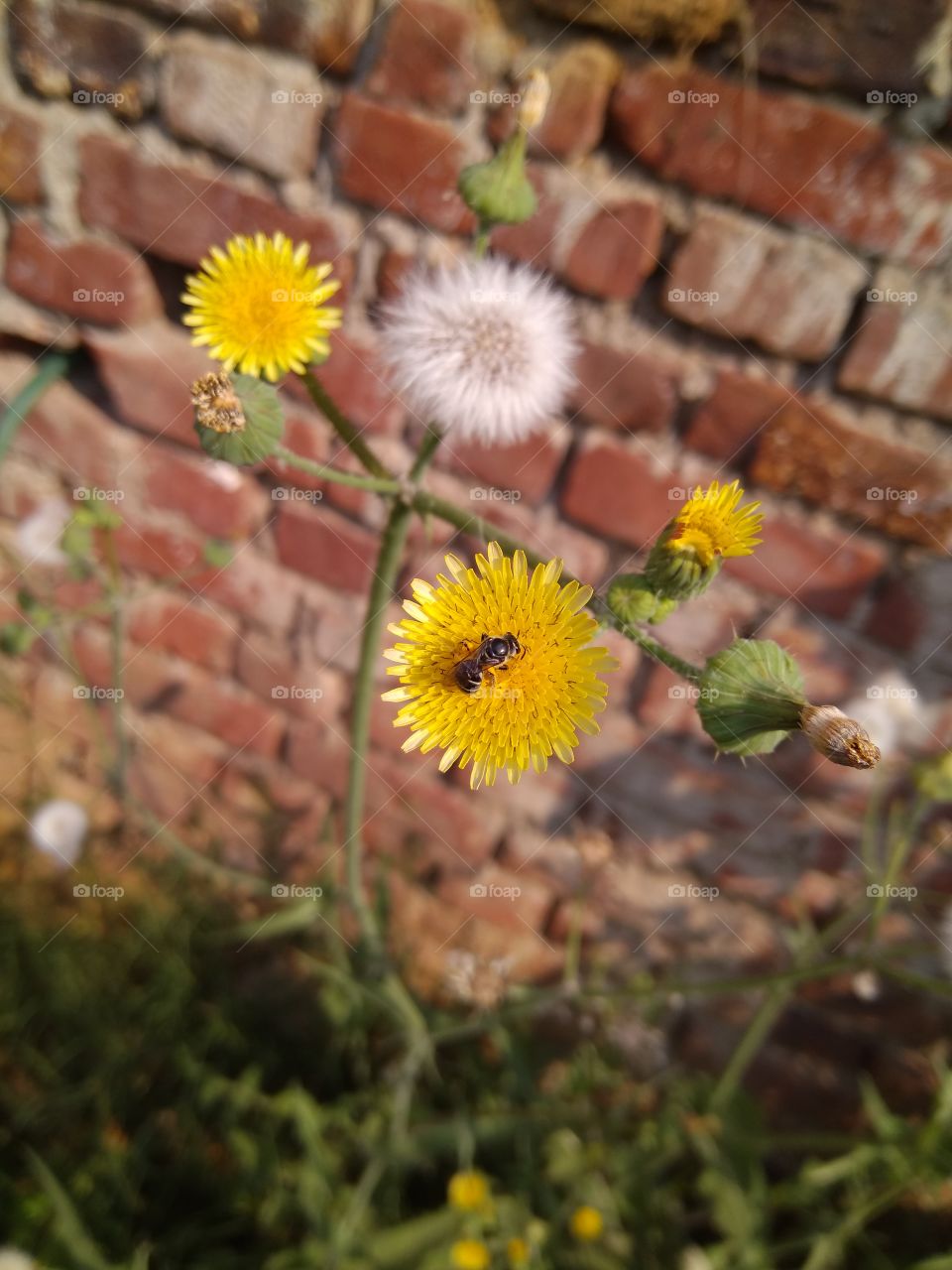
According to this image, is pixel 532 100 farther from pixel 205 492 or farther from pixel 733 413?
pixel 205 492

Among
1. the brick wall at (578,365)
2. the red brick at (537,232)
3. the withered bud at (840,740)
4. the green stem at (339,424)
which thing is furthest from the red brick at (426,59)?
the withered bud at (840,740)

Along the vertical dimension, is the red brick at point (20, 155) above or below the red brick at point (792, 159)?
above

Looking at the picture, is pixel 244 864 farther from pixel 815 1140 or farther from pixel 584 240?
pixel 584 240

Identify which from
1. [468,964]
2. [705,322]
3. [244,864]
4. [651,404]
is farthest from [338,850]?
[705,322]

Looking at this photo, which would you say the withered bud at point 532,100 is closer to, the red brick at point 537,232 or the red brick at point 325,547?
the red brick at point 537,232

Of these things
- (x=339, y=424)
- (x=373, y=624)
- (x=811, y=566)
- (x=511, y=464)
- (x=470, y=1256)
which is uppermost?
(x=511, y=464)

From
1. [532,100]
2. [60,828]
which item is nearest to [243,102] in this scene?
→ [532,100]
